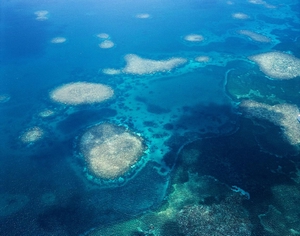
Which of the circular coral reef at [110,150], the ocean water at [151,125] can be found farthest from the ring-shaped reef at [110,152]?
the ocean water at [151,125]

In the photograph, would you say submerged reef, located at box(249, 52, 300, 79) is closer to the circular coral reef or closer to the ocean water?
the ocean water

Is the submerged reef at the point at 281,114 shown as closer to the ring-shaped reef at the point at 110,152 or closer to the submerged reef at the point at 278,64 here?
the submerged reef at the point at 278,64

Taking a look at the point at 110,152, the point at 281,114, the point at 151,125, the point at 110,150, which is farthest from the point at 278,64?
the point at 110,152

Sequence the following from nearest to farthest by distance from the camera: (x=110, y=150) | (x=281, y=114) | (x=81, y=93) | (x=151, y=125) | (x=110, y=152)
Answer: (x=110, y=152) → (x=110, y=150) → (x=151, y=125) → (x=281, y=114) → (x=81, y=93)

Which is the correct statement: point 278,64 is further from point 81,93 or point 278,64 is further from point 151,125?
point 81,93

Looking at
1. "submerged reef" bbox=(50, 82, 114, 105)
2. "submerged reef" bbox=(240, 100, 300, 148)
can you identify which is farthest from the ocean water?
"submerged reef" bbox=(50, 82, 114, 105)

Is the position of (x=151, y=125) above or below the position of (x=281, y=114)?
below

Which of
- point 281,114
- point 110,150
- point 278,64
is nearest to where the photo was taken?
point 110,150
